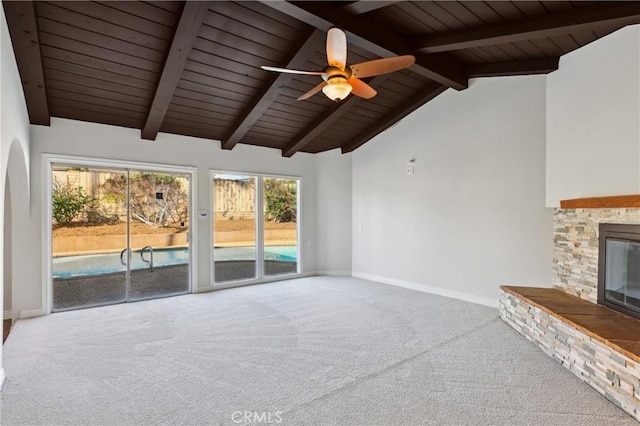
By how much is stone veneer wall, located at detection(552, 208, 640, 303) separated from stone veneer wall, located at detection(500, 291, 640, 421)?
61cm

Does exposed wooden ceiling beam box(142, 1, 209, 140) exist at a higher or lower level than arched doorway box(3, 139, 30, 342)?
higher

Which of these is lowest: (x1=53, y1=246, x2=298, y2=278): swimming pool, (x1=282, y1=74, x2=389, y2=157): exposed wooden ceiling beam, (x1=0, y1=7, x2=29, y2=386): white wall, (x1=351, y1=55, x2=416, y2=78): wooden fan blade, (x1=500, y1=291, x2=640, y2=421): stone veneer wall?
(x1=500, y1=291, x2=640, y2=421): stone veneer wall

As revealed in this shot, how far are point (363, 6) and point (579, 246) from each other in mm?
3355

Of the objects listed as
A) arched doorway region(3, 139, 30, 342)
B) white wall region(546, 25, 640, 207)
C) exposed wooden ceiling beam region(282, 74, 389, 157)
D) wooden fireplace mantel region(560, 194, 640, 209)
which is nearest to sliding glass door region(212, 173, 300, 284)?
exposed wooden ceiling beam region(282, 74, 389, 157)

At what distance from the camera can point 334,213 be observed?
7.11m

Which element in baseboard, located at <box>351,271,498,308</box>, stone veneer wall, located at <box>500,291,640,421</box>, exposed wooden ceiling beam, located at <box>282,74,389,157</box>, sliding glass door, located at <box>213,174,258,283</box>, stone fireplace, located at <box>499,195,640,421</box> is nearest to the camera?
stone veneer wall, located at <box>500,291,640,421</box>

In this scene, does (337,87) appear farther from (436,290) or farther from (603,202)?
(436,290)

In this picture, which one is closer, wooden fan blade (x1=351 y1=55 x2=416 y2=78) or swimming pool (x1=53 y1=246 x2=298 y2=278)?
wooden fan blade (x1=351 y1=55 x2=416 y2=78)

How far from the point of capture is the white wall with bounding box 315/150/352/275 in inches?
279

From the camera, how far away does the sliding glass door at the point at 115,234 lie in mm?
4801

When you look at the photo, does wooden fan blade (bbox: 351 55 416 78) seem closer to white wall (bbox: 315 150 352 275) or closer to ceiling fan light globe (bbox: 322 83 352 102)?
ceiling fan light globe (bbox: 322 83 352 102)

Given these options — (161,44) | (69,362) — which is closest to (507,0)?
(161,44)

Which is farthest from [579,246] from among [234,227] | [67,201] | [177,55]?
[67,201]

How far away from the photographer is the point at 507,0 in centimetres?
304
